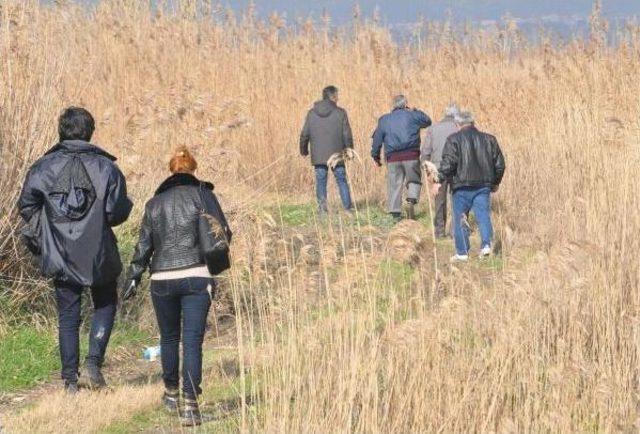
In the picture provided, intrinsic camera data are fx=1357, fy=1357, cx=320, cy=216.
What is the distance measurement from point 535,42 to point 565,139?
6879mm

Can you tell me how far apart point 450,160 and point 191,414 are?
6.64m

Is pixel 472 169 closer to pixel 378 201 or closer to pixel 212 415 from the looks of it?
pixel 378 201

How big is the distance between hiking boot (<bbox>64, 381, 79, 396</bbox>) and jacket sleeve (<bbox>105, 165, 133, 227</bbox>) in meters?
1.05

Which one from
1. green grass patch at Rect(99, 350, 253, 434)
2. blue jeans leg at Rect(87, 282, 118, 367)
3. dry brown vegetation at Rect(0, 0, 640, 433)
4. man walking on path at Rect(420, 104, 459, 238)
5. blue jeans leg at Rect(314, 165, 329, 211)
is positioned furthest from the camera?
blue jeans leg at Rect(314, 165, 329, 211)

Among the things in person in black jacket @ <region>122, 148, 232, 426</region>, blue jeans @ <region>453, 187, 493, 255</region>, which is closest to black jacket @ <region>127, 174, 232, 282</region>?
person in black jacket @ <region>122, 148, 232, 426</region>

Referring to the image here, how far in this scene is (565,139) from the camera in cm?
1488

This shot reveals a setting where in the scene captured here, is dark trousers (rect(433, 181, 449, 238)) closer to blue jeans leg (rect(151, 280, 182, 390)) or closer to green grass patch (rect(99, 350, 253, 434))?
green grass patch (rect(99, 350, 253, 434))

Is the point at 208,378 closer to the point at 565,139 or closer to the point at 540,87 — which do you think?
the point at 565,139

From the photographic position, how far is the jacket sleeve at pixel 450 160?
13773 millimetres

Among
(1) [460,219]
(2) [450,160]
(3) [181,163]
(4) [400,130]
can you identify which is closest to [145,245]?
(3) [181,163]

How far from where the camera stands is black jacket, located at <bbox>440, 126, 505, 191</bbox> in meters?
13.7

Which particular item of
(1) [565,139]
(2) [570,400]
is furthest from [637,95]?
(2) [570,400]

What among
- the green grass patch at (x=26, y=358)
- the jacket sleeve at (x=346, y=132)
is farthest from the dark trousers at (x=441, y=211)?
the green grass patch at (x=26, y=358)

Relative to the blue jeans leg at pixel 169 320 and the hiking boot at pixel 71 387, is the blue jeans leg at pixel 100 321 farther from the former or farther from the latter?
the blue jeans leg at pixel 169 320
